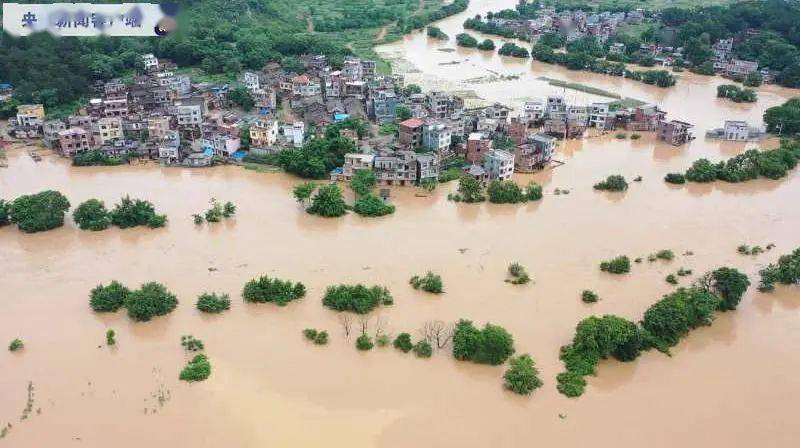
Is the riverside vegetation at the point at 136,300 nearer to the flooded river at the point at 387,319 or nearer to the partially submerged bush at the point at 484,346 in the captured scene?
the flooded river at the point at 387,319

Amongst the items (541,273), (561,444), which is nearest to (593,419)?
(561,444)

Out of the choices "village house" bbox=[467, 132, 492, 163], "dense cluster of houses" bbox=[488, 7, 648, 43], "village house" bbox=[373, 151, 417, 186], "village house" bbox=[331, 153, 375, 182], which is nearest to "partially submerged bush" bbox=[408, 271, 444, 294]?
"village house" bbox=[373, 151, 417, 186]

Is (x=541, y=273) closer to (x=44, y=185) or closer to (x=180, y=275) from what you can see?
(x=180, y=275)

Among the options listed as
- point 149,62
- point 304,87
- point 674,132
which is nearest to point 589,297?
point 674,132

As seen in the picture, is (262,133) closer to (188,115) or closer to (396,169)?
(188,115)

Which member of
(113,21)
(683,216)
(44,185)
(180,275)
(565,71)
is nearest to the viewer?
(180,275)

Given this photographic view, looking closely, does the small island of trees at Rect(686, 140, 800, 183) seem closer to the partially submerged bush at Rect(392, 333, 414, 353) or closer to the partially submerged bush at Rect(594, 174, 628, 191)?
the partially submerged bush at Rect(594, 174, 628, 191)
